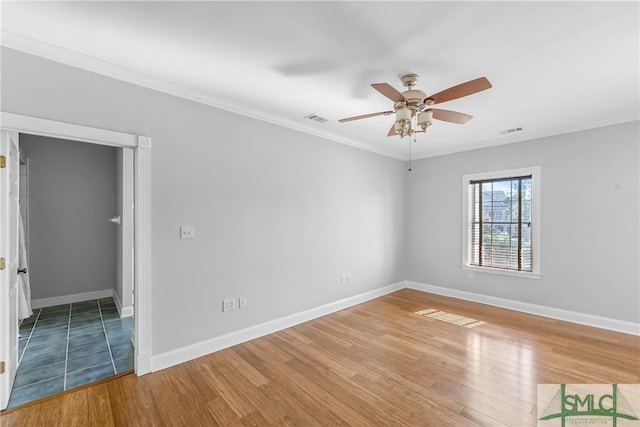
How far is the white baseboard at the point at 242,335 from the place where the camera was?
2.79 metres

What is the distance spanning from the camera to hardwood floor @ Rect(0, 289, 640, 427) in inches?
83.0

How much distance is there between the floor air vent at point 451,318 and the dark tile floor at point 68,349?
379cm

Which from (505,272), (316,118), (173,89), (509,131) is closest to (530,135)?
(509,131)

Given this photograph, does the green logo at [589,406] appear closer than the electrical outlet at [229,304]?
Yes

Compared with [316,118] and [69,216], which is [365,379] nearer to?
[316,118]

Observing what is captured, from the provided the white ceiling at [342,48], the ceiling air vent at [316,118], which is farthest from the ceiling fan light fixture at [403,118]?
the ceiling air vent at [316,118]

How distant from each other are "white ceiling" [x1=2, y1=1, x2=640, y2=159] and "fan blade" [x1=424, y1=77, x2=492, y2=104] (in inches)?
11.3

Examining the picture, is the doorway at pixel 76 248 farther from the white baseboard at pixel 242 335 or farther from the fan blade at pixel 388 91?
the fan blade at pixel 388 91

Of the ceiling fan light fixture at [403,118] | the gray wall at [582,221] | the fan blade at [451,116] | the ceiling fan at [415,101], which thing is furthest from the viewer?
the gray wall at [582,221]

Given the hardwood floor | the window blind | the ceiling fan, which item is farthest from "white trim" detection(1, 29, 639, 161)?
the hardwood floor

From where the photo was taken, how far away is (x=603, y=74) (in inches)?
102

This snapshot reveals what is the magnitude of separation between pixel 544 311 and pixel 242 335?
4318 mm

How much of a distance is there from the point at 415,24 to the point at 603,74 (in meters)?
2.02

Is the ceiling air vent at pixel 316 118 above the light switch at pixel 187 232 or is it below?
above
